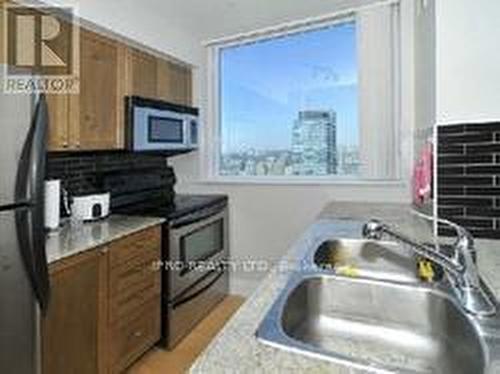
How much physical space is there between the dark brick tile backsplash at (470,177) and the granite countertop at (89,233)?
1584 mm

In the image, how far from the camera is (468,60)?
5.86ft

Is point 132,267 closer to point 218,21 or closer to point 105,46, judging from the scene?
point 105,46

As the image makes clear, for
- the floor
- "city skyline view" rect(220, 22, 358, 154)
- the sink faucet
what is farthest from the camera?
"city skyline view" rect(220, 22, 358, 154)

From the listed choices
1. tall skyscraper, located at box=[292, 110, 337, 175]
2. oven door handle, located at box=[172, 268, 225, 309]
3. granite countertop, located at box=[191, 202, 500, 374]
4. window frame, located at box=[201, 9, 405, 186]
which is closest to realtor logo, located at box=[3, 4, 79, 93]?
granite countertop, located at box=[191, 202, 500, 374]

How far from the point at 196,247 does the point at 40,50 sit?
1.59 meters

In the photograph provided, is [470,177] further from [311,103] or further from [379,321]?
[311,103]

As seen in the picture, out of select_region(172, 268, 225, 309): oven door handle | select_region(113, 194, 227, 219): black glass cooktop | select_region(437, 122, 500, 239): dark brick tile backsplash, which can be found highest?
select_region(437, 122, 500, 239): dark brick tile backsplash

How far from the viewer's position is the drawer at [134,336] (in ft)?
7.45

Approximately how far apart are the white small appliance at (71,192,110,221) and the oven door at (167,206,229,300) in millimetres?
447

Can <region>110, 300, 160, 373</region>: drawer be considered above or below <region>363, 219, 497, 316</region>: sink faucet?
below

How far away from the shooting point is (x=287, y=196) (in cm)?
346

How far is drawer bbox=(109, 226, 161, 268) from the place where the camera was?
222 cm

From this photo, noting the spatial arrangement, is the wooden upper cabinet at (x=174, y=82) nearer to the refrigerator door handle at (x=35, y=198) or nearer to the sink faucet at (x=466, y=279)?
the refrigerator door handle at (x=35, y=198)

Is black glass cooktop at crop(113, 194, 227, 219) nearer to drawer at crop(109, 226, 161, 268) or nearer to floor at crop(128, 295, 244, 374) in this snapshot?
drawer at crop(109, 226, 161, 268)
